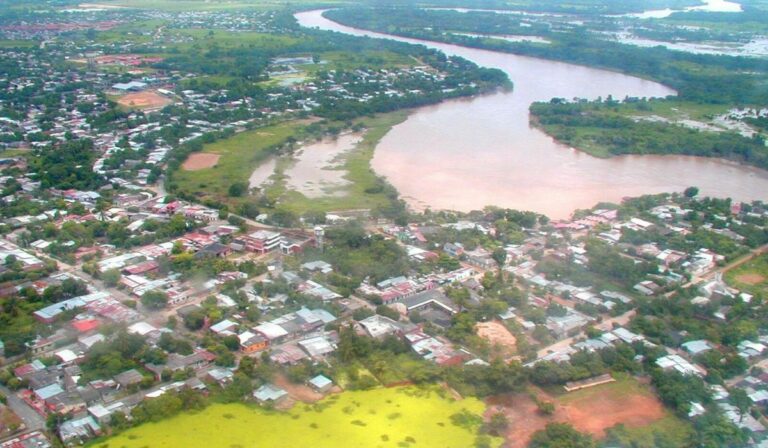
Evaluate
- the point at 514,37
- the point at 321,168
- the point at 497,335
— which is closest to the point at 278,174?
the point at 321,168

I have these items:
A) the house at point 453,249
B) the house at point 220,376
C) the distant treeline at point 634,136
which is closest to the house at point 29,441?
the house at point 220,376

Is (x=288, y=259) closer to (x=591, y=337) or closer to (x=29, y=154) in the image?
(x=591, y=337)

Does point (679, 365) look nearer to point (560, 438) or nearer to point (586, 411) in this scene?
point (586, 411)

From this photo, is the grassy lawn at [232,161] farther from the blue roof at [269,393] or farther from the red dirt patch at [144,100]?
the blue roof at [269,393]

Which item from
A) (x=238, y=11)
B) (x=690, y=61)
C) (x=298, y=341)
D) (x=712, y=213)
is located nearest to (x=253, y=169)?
Answer: (x=298, y=341)

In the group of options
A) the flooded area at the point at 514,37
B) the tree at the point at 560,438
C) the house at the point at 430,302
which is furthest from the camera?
the flooded area at the point at 514,37

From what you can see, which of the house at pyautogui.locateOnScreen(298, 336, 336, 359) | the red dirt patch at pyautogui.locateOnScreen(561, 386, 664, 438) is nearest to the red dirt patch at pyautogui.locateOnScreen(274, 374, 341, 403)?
the house at pyautogui.locateOnScreen(298, 336, 336, 359)

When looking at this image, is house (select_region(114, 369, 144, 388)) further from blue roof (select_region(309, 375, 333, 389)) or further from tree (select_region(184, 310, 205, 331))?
blue roof (select_region(309, 375, 333, 389))
